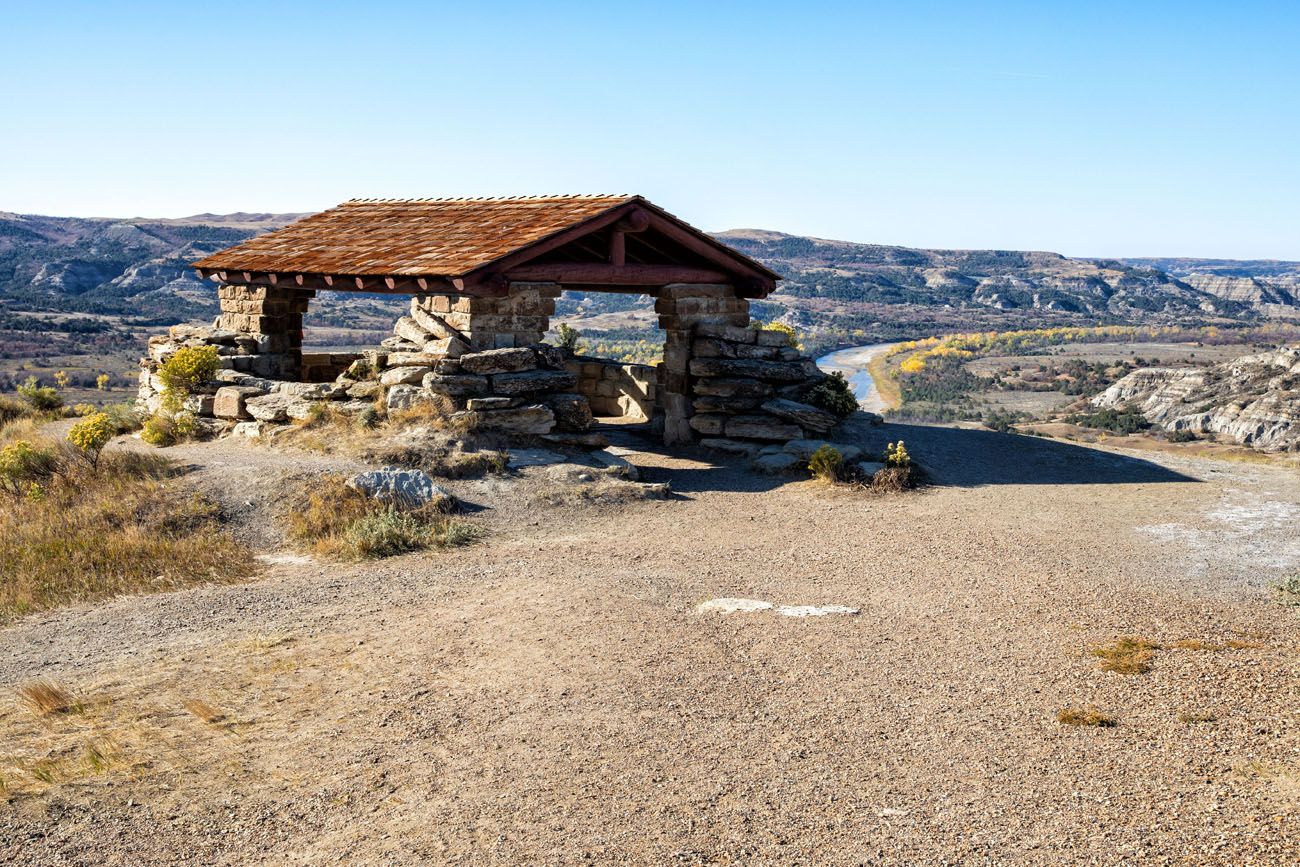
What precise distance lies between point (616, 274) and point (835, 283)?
11592cm

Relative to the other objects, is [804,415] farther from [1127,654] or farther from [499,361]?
[1127,654]

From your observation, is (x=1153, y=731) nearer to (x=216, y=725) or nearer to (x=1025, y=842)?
(x=1025, y=842)

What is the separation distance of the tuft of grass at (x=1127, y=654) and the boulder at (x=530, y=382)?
8.23 meters

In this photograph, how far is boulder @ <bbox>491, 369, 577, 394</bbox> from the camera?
1373 cm

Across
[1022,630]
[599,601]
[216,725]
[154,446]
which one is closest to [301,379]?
[154,446]

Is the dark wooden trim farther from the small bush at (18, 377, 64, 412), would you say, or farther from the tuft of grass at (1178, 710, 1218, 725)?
the small bush at (18, 377, 64, 412)

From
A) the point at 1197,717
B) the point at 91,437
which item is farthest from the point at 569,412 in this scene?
the point at 1197,717

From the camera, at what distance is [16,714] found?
6.55m

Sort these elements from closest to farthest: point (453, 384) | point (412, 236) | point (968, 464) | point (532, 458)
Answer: point (532, 458) < point (453, 384) < point (968, 464) < point (412, 236)

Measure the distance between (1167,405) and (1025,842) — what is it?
38.9 m

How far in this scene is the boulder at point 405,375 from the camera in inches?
539

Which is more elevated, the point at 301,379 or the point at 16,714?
the point at 301,379

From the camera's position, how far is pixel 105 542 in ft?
32.8

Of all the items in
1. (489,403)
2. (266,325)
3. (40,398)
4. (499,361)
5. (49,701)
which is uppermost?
(266,325)
